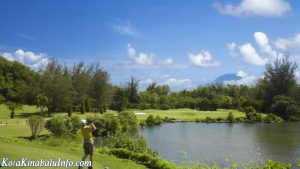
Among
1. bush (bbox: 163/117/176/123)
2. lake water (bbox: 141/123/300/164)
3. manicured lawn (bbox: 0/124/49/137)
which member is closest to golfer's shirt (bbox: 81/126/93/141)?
lake water (bbox: 141/123/300/164)

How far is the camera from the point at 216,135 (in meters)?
64.7

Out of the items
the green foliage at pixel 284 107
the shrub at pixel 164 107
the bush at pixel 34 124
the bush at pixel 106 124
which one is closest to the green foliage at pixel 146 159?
the bush at pixel 34 124

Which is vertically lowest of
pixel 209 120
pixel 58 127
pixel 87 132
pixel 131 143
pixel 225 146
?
pixel 225 146

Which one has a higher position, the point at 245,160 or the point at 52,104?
the point at 52,104

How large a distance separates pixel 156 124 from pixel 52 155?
65.1m

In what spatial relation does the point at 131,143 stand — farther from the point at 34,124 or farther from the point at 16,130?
the point at 16,130

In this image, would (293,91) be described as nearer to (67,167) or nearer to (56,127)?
(56,127)

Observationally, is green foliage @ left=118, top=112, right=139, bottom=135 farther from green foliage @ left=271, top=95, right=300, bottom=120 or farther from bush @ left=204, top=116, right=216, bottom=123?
green foliage @ left=271, top=95, right=300, bottom=120

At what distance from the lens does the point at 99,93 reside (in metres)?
102

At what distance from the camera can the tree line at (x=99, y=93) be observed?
Answer: 85.4m

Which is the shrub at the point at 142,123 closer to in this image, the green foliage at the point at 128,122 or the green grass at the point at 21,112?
the green foliage at the point at 128,122

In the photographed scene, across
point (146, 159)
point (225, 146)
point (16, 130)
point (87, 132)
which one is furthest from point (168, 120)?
point (87, 132)

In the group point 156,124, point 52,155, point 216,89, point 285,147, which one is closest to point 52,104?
point 156,124

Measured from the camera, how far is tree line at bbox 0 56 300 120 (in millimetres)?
85387
